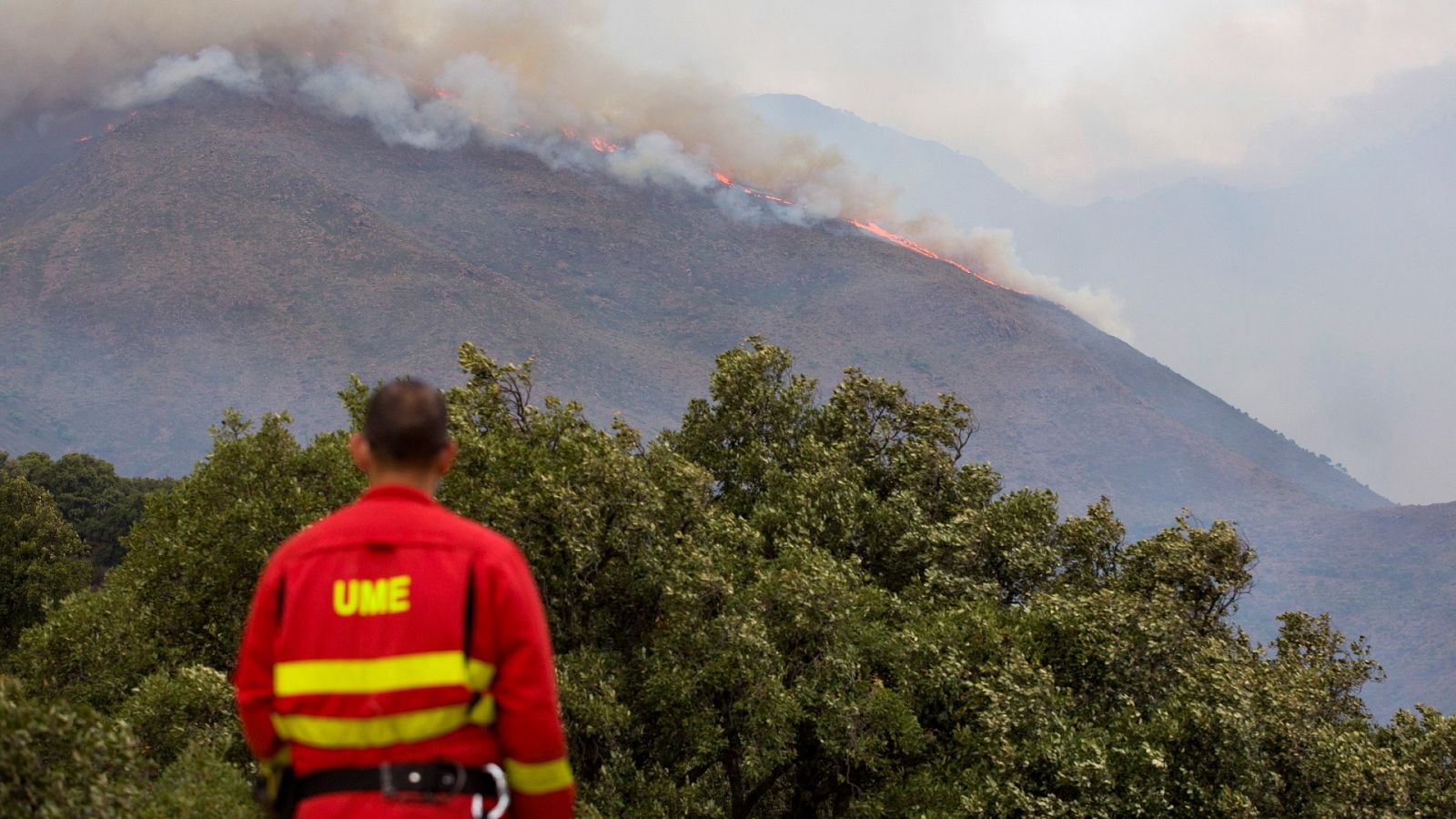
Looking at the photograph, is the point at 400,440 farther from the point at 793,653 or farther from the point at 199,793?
the point at 793,653

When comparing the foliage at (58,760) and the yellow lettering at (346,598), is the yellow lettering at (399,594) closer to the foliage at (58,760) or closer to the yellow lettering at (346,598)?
the yellow lettering at (346,598)

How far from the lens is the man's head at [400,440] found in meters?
4.52

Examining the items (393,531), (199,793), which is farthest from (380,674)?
(199,793)

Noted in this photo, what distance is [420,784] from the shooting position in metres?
4.11

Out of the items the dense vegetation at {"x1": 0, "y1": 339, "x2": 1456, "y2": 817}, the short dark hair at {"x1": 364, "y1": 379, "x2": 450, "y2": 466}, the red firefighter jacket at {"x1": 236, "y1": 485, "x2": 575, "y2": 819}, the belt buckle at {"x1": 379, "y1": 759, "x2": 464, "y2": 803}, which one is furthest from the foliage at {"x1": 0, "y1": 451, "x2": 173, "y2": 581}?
the belt buckle at {"x1": 379, "y1": 759, "x2": 464, "y2": 803}

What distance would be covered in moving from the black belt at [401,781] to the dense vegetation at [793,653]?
39.2 ft

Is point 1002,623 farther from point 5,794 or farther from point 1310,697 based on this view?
point 5,794

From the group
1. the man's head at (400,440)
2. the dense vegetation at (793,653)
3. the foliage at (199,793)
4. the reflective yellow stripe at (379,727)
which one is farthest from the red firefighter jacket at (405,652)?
the dense vegetation at (793,653)

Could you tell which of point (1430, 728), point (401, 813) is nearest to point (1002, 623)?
point (1430, 728)

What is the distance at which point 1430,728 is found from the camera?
78.6 ft

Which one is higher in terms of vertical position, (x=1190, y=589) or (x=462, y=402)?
(x=462, y=402)

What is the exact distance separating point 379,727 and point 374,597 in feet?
1.71

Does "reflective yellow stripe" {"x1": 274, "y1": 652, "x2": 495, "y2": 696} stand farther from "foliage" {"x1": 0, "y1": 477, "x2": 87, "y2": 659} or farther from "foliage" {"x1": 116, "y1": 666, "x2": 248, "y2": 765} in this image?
"foliage" {"x1": 0, "y1": 477, "x2": 87, "y2": 659}

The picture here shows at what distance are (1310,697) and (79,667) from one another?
27.1 m
